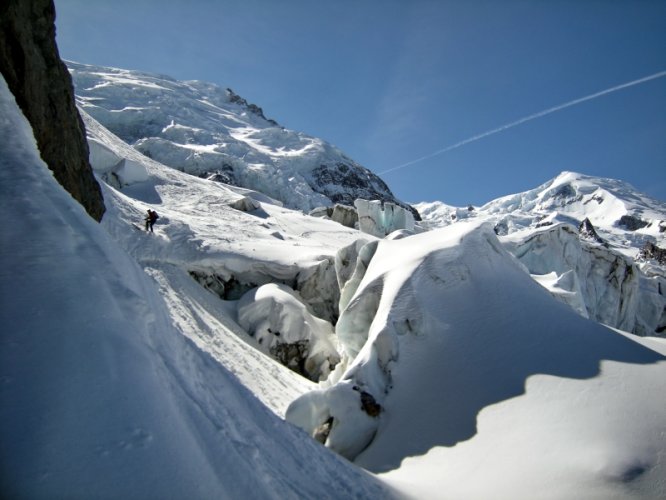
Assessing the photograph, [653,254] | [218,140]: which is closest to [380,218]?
[653,254]

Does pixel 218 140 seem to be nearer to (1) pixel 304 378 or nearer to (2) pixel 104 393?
(1) pixel 304 378

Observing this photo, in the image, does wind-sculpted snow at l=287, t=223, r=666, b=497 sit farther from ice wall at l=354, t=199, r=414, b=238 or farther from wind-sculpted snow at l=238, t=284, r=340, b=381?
ice wall at l=354, t=199, r=414, b=238

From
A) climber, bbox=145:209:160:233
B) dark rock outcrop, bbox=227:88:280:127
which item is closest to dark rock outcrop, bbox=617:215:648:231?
dark rock outcrop, bbox=227:88:280:127

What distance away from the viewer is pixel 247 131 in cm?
7912

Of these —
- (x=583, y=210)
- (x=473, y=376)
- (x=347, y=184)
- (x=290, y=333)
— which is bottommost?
(x=290, y=333)

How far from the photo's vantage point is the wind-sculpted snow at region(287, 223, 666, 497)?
4.91 metres

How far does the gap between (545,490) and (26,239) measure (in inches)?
217

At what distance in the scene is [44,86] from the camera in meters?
6.89

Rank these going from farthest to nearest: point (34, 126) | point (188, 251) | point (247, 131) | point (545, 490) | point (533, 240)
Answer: point (247, 131), point (533, 240), point (188, 251), point (34, 126), point (545, 490)

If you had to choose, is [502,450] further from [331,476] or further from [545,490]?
[331,476]

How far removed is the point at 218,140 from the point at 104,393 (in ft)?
214

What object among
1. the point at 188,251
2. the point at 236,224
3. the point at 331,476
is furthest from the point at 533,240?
the point at 331,476

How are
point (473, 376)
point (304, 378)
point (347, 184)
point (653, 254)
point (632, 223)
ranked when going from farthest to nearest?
1. point (632, 223)
2. point (347, 184)
3. point (653, 254)
4. point (304, 378)
5. point (473, 376)

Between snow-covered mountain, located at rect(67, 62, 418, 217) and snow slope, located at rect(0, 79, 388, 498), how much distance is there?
139 ft
